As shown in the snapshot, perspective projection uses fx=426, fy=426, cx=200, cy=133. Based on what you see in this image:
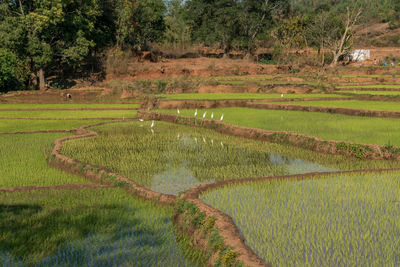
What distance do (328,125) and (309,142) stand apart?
2.92 metres

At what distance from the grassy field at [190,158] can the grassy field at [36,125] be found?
9.45 ft

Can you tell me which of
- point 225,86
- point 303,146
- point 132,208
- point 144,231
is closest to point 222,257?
point 144,231

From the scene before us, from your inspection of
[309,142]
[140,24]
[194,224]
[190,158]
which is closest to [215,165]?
[190,158]

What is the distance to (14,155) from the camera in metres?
8.75

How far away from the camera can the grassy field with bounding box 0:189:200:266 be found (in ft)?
12.7

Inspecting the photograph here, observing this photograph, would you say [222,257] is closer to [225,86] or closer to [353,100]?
[353,100]

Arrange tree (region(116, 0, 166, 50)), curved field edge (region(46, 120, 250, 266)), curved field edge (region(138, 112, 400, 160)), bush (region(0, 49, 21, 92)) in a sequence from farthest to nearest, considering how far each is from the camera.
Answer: tree (region(116, 0, 166, 50)) → bush (region(0, 49, 21, 92)) → curved field edge (region(138, 112, 400, 160)) → curved field edge (region(46, 120, 250, 266))

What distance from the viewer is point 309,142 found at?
29.8 feet

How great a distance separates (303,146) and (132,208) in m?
5.01

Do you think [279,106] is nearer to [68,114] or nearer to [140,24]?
[68,114]

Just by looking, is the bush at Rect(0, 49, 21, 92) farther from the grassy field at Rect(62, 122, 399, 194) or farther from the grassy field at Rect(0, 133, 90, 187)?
the grassy field at Rect(62, 122, 399, 194)

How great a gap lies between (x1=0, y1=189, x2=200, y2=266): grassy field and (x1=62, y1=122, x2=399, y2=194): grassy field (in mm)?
1099

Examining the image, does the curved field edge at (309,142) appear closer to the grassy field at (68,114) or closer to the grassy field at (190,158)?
the grassy field at (190,158)

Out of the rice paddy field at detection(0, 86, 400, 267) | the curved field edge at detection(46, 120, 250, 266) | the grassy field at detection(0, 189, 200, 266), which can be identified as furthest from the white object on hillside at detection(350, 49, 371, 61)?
the grassy field at detection(0, 189, 200, 266)
